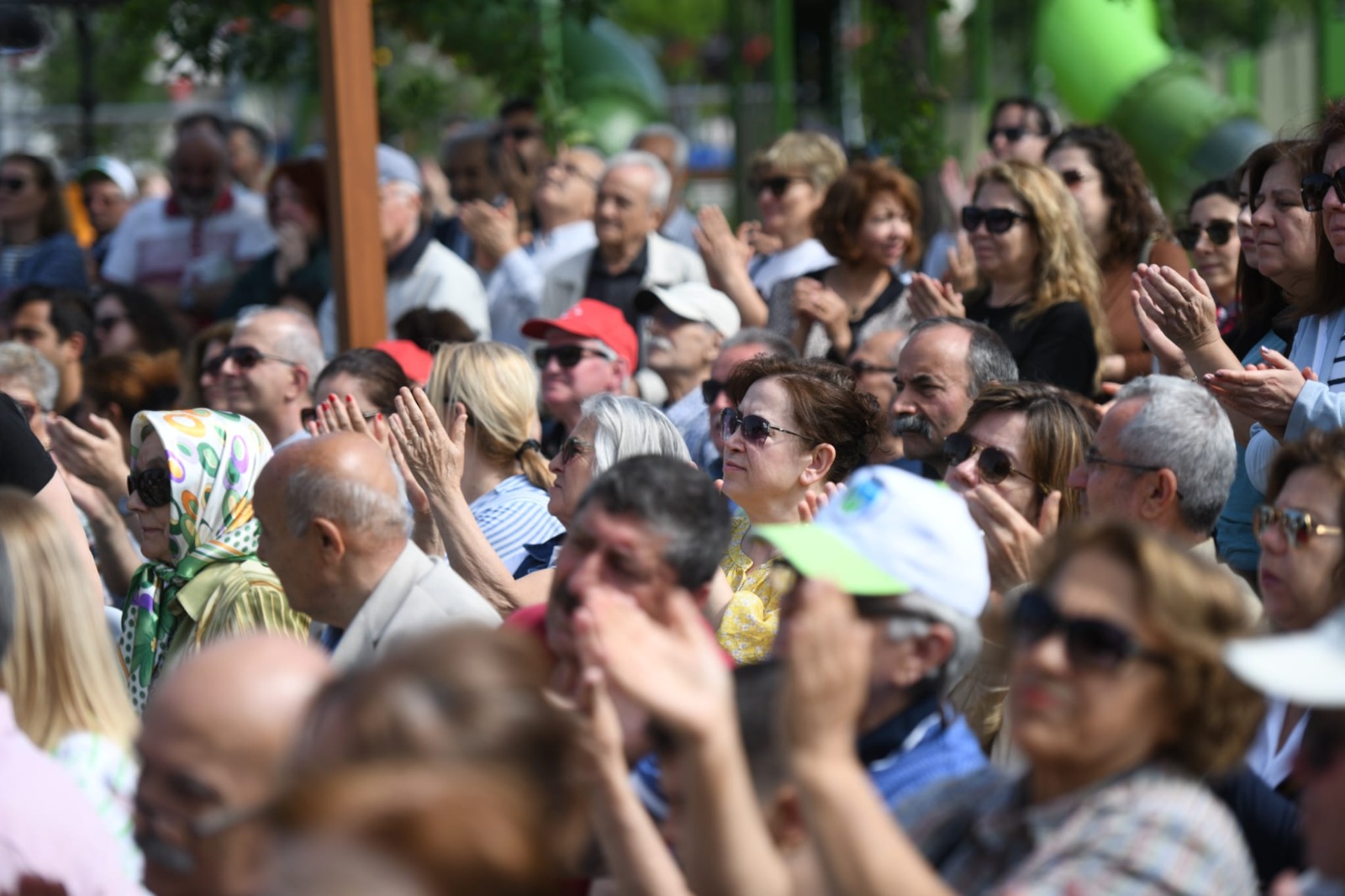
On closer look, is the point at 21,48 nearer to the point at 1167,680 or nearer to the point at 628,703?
the point at 628,703

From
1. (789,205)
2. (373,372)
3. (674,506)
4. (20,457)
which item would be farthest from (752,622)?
(789,205)

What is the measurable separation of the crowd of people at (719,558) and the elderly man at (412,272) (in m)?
0.03

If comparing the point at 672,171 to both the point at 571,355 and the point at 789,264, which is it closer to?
the point at 789,264

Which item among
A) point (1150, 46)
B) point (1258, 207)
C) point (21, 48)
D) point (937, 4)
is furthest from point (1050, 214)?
point (1150, 46)

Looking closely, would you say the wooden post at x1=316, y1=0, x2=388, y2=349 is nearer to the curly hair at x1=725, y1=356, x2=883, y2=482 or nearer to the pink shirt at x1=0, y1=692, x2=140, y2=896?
the curly hair at x1=725, y1=356, x2=883, y2=482

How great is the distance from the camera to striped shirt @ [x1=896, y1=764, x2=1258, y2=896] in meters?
2.17

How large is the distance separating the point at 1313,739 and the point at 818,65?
13542 millimetres

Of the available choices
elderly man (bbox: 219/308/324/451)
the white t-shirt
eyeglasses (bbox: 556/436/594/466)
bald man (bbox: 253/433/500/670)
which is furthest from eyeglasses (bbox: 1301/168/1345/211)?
elderly man (bbox: 219/308/324/451)

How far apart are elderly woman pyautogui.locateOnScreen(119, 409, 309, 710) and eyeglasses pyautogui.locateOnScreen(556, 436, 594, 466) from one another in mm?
818

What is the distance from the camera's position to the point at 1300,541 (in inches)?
119

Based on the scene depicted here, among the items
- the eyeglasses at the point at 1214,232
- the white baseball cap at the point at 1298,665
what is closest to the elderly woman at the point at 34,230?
the eyeglasses at the point at 1214,232

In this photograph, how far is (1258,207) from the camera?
15.4 ft

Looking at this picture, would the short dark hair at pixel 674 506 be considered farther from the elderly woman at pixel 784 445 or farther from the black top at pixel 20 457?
the black top at pixel 20 457

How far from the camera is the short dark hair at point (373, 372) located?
570 centimetres
